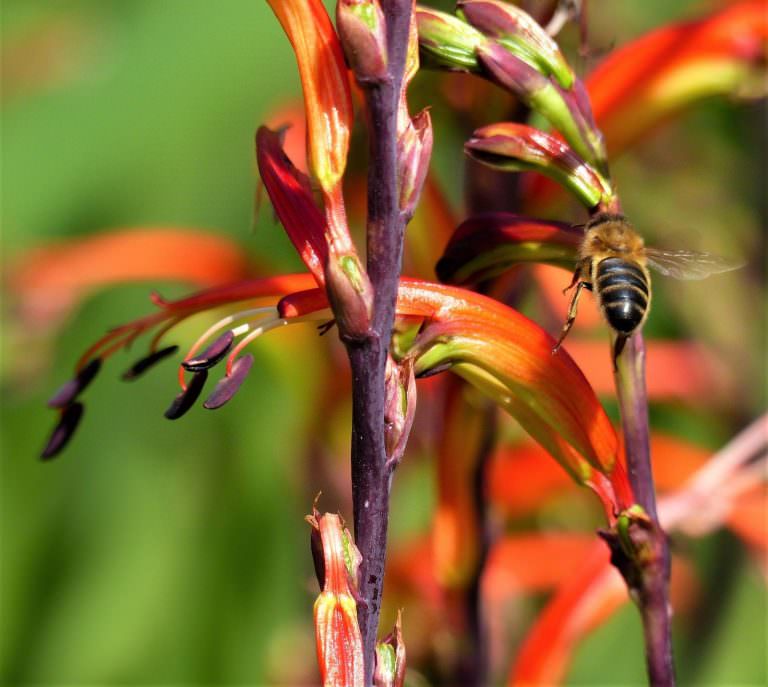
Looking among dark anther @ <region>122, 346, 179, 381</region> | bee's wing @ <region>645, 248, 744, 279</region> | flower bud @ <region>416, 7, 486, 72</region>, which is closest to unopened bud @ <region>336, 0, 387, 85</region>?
flower bud @ <region>416, 7, 486, 72</region>

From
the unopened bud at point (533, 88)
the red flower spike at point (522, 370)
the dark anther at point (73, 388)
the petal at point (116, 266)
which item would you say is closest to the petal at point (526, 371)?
the red flower spike at point (522, 370)

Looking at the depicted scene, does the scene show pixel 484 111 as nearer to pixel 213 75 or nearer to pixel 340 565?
pixel 340 565

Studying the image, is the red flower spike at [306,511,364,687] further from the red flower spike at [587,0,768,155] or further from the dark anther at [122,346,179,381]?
the red flower spike at [587,0,768,155]

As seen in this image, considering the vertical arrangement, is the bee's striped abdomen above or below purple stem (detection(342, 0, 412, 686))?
above

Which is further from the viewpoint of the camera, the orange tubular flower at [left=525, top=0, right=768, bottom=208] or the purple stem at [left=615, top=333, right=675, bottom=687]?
the orange tubular flower at [left=525, top=0, right=768, bottom=208]

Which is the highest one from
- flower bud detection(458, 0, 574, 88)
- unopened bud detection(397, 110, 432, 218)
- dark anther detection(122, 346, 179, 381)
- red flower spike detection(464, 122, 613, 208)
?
flower bud detection(458, 0, 574, 88)

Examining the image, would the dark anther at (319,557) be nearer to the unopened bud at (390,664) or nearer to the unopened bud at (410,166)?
the unopened bud at (390,664)
